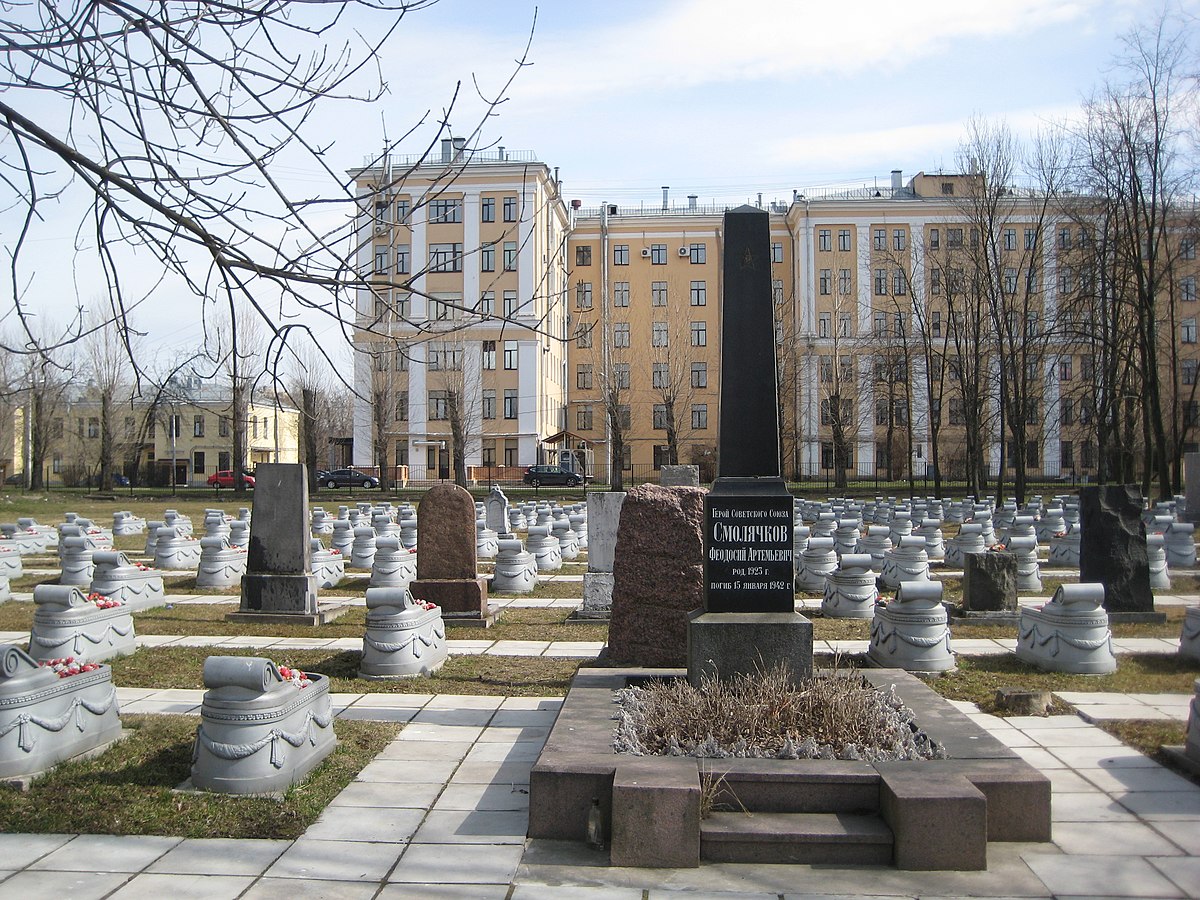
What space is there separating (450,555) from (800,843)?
8631 mm

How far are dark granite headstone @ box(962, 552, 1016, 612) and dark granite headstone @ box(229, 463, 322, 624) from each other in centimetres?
876

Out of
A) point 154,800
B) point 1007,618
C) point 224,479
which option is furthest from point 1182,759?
point 224,479

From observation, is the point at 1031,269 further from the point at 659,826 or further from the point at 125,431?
the point at 125,431

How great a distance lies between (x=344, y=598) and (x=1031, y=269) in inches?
1069

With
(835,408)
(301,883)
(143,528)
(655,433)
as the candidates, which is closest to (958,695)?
(301,883)

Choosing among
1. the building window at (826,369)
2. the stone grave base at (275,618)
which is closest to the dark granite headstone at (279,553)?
the stone grave base at (275,618)

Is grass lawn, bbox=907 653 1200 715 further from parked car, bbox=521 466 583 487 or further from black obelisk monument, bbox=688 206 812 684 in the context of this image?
parked car, bbox=521 466 583 487

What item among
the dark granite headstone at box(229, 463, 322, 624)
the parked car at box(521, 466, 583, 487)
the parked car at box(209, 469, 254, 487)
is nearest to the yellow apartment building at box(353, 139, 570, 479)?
the parked car at box(521, 466, 583, 487)

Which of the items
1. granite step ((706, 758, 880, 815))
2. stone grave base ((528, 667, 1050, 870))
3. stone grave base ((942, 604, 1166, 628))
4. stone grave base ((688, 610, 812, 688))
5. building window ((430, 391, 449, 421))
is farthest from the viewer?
building window ((430, 391, 449, 421))

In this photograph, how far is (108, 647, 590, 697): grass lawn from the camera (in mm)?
9258

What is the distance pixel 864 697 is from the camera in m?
6.32

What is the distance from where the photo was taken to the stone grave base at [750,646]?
680 cm

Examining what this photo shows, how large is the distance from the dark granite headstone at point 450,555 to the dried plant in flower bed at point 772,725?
665cm

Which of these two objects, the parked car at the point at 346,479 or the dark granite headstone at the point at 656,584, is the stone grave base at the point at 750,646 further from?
the parked car at the point at 346,479
